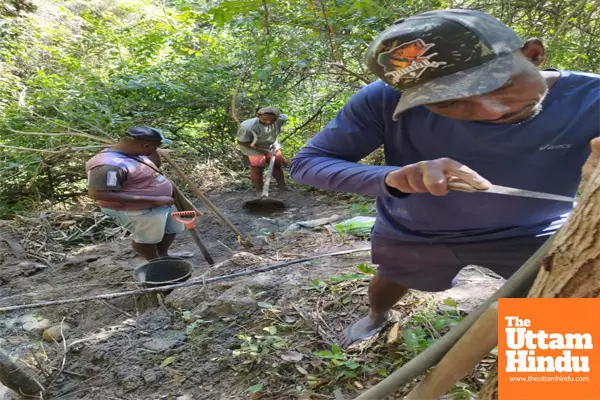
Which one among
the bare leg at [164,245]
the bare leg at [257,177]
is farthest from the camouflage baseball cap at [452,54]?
the bare leg at [257,177]

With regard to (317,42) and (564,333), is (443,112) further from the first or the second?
(317,42)

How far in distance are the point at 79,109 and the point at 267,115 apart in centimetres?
307

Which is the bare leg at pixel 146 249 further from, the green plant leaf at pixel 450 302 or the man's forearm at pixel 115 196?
the green plant leaf at pixel 450 302

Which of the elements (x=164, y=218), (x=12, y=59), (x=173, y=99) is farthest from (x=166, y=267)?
(x=12, y=59)

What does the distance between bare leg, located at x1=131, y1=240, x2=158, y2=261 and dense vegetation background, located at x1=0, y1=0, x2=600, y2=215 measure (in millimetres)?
1388

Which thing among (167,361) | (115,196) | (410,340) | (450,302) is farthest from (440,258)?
(115,196)

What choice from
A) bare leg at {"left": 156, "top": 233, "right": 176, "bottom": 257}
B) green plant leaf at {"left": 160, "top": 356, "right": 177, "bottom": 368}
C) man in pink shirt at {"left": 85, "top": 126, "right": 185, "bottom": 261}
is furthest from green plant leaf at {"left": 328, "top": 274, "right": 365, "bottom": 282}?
bare leg at {"left": 156, "top": 233, "right": 176, "bottom": 257}

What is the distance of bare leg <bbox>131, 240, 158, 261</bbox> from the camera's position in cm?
410

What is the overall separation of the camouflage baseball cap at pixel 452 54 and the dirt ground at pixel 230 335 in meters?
1.41

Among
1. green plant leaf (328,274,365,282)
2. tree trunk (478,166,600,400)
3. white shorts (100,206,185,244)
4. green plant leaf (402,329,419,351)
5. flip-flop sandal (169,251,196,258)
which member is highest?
tree trunk (478,166,600,400)

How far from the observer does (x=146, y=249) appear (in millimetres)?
4137

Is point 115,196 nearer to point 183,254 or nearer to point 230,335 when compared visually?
point 183,254

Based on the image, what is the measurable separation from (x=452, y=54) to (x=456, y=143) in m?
0.43

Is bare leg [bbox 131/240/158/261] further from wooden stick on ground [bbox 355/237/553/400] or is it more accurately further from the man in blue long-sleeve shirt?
wooden stick on ground [bbox 355/237/553/400]
